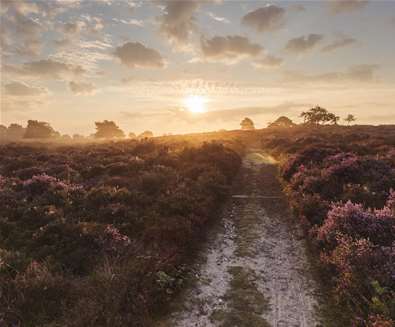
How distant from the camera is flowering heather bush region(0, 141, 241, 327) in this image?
7.07 m

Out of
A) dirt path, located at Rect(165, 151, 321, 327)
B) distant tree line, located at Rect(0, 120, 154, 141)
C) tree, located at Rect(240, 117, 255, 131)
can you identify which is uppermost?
tree, located at Rect(240, 117, 255, 131)

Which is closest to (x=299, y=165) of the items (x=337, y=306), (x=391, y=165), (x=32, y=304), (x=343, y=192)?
(x=391, y=165)

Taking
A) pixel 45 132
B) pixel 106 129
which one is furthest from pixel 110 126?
pixel 45 132

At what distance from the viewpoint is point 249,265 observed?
1012 cm

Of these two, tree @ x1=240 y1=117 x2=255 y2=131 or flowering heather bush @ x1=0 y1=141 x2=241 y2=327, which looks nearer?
flowering heather bush @ x1=0 y1=141 x2=241 y2=327

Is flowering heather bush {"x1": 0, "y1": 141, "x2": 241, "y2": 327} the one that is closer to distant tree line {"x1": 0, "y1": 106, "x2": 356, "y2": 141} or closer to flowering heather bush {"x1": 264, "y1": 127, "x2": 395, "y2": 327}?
flowering heather bush {"x1": 264, "y1": 127, "x2": 395, "y2": 327}

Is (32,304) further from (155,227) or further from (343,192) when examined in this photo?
(343,192)

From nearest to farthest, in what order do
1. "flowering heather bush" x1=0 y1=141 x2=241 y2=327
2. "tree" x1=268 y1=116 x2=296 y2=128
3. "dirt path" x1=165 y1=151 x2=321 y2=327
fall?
1. "flowering heather bush" x1=0 y1=141 x2=241 y2=327
2. "dirt path" x1=165 y1=151 x2=321 y2=327
3. "tree" x1=268 y1=116 x2=296 y2=128

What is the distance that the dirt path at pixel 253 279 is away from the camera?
7.54 meters

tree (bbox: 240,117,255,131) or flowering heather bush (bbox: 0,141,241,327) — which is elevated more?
tree (bbox: 240,117,255,131)

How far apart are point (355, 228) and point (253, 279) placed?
3.90 meters

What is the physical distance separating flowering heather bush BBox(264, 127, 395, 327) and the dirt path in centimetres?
83

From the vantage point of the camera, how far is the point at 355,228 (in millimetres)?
10352

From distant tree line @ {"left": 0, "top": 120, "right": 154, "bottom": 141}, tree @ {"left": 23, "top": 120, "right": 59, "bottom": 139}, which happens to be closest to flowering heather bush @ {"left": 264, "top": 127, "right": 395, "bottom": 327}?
distant tree line @ {"left": 0, "top": 120, "right": 154, "bottom": 141}
